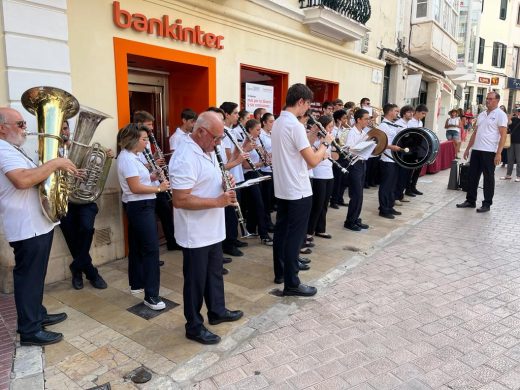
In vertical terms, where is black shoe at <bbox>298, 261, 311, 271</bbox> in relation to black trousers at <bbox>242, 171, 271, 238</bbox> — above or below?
below

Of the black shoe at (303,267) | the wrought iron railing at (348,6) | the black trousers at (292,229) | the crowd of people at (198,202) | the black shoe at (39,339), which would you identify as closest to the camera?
the crowd of people at (198,202)

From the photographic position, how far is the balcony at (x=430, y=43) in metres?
13.3

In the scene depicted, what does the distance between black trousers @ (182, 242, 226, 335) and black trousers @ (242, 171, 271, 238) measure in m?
2.30

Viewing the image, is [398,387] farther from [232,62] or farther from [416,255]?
[232,62]

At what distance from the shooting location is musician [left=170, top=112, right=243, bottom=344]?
9.48ft

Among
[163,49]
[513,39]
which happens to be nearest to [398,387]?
[163,49]

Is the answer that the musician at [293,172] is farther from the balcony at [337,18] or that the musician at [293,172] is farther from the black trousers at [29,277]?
the balcony at [337,18]

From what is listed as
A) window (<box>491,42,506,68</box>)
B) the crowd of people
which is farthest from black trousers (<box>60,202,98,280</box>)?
window (<box>491,42,506,68</box>)

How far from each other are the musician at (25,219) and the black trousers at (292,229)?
2006 mm

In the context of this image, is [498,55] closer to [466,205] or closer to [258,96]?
[466,205]

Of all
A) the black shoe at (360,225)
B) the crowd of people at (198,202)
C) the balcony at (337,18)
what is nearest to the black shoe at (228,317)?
the crowd of people at (198,202)

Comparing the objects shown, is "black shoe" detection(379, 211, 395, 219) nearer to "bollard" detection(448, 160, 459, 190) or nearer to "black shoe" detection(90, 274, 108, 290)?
"bollard" detection(448, 160, 459, 190)

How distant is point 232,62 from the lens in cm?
671

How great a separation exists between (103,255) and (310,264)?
260 centimetres
